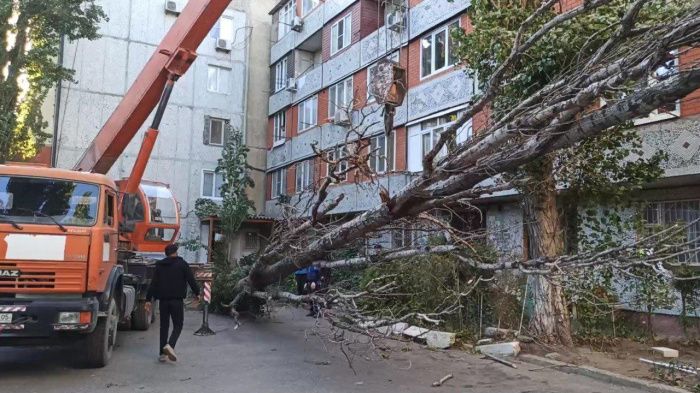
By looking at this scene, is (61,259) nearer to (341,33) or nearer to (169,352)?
→ (169,352)

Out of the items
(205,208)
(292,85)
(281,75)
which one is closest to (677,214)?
(205,208)

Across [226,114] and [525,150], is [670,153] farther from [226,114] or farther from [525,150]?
[226,114]

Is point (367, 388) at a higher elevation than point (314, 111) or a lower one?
lower

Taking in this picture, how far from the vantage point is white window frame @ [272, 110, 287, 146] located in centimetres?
2778

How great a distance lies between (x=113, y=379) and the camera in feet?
24.6

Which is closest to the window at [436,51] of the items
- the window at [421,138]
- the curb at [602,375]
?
the window at [421,138]

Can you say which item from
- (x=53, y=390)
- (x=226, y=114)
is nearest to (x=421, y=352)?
(x=53, y=390)

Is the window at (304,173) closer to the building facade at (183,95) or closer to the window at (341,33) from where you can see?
the building facade at (183,95)

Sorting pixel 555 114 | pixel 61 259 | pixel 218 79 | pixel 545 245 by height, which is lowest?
pixel 61 259

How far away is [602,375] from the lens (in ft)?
25.8

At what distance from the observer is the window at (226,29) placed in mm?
28156

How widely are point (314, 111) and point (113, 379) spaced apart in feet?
60.4

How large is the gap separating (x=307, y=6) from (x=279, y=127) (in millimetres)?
5861

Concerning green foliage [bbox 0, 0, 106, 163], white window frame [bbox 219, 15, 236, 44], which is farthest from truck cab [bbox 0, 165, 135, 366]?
white window frame [bbox 219, 15, 236, 44]
